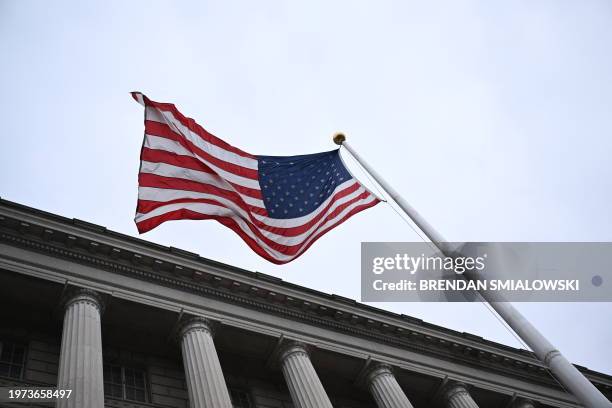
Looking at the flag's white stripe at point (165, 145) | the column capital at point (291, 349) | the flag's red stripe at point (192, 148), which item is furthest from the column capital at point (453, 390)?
the flag's white stripe at point (165, 145)

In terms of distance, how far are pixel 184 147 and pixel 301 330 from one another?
34.2 feet

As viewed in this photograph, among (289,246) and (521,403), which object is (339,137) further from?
(521,403)

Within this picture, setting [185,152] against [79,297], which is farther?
[79,297]

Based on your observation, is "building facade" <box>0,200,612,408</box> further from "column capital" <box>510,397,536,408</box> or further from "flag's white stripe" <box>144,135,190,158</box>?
"flag's white stripe" <box>144,135,190,158</box>

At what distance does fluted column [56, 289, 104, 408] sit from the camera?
16.3m

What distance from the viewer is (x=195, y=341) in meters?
21.3

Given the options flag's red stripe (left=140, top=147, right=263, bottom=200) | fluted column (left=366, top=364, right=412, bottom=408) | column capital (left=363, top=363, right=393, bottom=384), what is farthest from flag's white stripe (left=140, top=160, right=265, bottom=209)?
column capital (left=363, top=363, right=393, bottom=384)

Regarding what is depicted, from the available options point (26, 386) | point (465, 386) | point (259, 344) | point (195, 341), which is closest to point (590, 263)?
point (465, 386)

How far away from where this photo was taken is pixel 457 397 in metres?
27.4

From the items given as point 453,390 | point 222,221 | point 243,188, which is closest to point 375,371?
point 453,390

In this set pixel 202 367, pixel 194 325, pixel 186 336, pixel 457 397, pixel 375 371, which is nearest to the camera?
pixel 202 367

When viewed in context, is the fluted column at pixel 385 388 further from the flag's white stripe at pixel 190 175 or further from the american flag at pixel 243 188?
the flag's white stripe at pixel 190 175

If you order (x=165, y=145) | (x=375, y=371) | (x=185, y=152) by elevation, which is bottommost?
(x=375, y=371)

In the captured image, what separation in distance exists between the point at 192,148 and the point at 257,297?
8784mm
